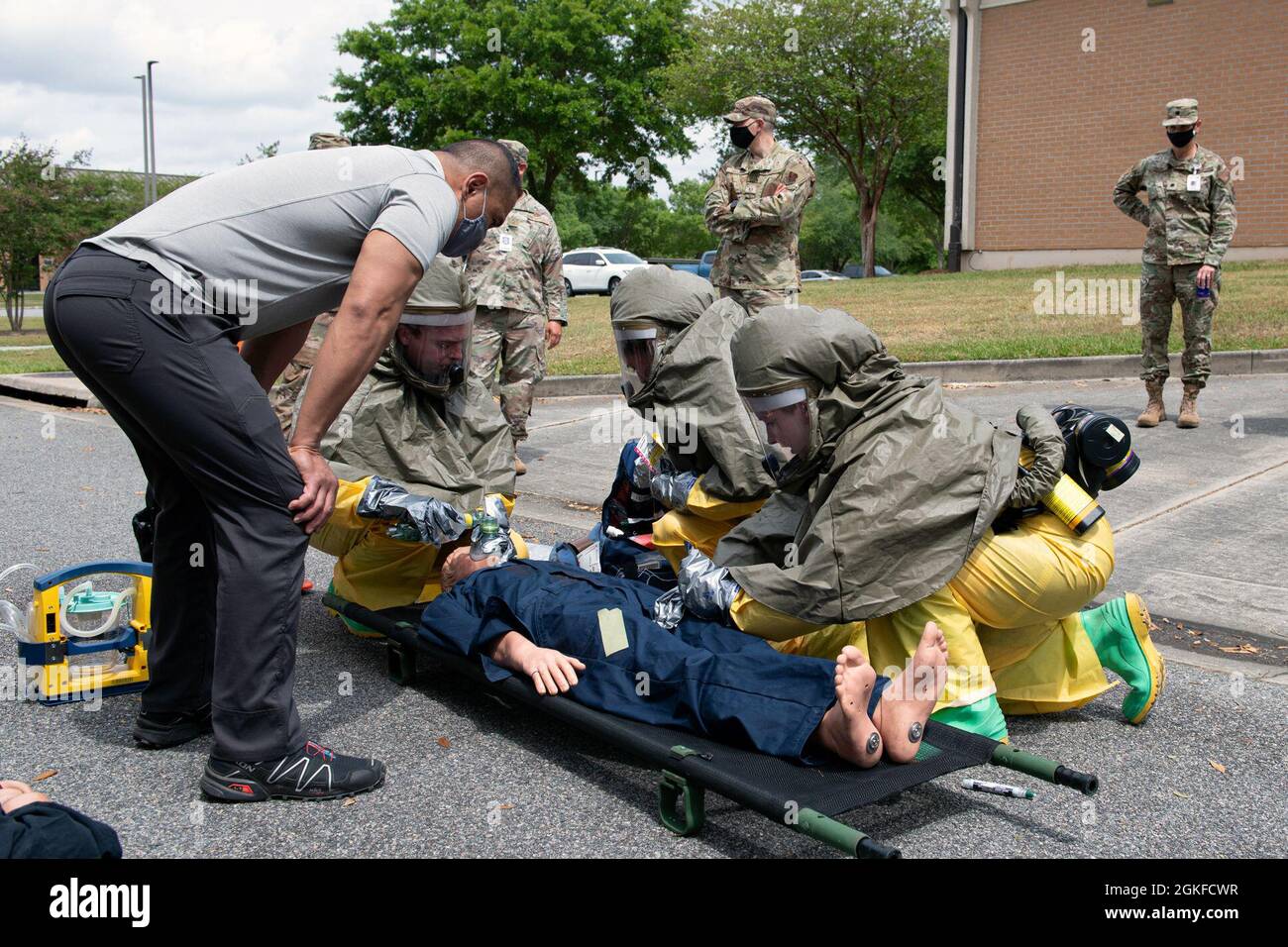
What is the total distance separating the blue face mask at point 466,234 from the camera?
3.29 m

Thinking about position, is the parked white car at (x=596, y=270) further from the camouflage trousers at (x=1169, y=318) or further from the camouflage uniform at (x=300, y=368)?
the camouflage uniform at (x=300, y=368)

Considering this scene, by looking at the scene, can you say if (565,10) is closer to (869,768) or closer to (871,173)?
(871,173)

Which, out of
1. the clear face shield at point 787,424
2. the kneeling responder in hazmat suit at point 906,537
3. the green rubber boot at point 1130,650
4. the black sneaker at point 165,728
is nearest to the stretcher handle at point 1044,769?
the kneeling responder in hazmat suit at point 906,537

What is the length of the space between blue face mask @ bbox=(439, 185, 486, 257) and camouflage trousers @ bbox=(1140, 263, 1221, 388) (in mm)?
6348

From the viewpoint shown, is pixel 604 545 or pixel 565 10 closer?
pixel 604 545

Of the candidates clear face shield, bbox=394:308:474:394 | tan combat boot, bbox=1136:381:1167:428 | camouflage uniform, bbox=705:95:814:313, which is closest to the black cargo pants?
clear face shield, bbox=394:308:474:394

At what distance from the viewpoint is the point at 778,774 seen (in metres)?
2.79

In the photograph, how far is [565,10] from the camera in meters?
36.3

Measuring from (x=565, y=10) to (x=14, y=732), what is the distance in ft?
118

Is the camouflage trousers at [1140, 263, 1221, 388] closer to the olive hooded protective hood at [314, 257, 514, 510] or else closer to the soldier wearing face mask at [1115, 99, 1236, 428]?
the soldier wearing face mask at [1115, 99, 1236, 428]

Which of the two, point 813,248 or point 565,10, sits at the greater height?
point 565,10

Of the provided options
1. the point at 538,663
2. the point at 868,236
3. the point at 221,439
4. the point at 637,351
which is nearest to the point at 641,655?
the point at 538,663

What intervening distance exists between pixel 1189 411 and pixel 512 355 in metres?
4.73
